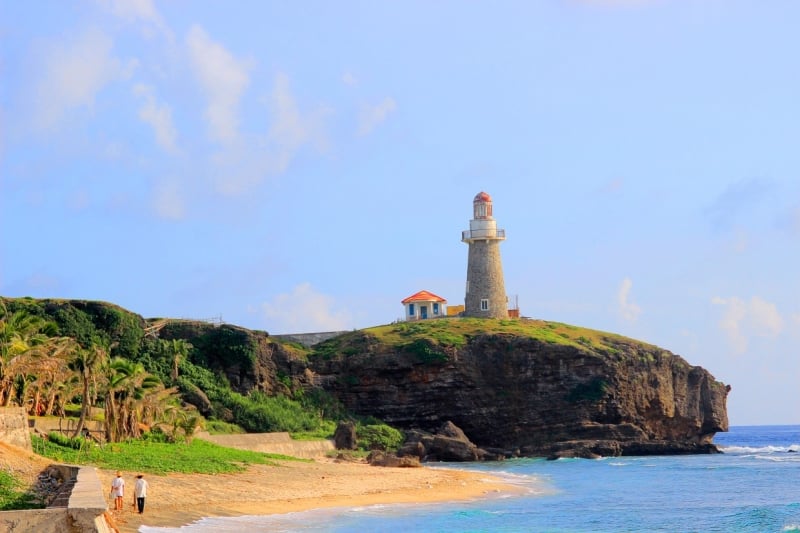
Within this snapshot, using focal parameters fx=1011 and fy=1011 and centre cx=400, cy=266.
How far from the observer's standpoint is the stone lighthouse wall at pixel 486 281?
82438mm

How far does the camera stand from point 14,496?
66.1ft

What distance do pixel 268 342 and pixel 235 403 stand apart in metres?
10.0

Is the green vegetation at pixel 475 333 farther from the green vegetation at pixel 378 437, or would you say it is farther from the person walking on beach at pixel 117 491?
the person walking on beach at pixel 117 491

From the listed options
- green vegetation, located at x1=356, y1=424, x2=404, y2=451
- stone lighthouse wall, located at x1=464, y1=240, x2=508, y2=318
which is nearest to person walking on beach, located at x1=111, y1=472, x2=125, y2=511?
green vegetation, located at x1=356, y1=424, x2=404, y2=451

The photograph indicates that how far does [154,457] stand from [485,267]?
51.3m

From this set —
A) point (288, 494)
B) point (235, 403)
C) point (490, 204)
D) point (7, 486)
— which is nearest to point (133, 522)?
point (7, 486)

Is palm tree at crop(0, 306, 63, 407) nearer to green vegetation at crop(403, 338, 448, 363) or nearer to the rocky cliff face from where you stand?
the rocky cliff face

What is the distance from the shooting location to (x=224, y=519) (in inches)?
1034

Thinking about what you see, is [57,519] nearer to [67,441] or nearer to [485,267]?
[67,441]

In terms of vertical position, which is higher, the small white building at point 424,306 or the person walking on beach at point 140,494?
the small white building at point 424,306

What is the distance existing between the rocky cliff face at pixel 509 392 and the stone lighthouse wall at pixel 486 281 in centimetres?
1066

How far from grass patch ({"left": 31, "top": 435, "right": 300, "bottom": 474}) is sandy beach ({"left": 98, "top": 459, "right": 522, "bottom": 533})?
66cm

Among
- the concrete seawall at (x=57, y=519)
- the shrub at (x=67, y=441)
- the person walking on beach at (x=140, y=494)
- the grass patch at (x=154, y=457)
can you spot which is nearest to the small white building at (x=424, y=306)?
the grass patch at (x=154, y=457)

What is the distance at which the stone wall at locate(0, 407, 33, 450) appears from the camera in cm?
2779
